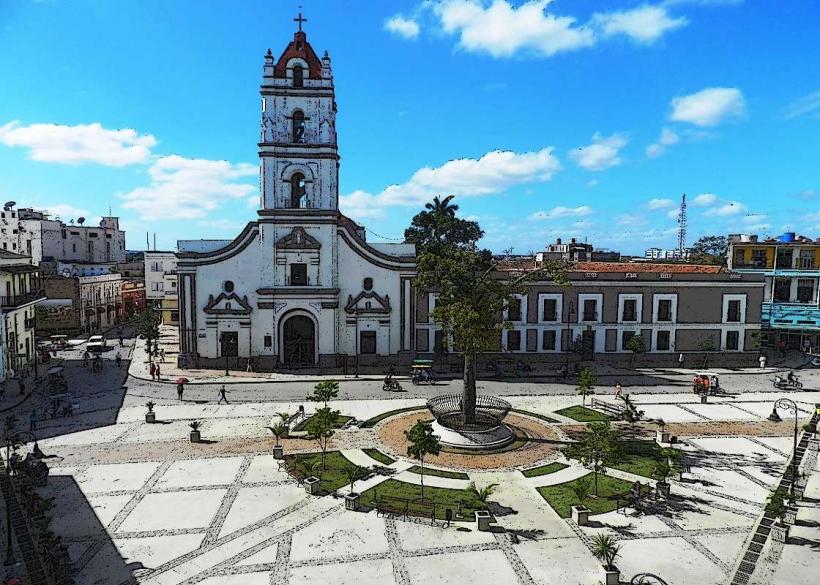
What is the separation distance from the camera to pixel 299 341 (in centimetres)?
4359

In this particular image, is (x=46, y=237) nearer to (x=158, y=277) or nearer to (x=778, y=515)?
(x=158, y=277)

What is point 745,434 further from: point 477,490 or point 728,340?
point 728,340

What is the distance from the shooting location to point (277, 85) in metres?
42.0

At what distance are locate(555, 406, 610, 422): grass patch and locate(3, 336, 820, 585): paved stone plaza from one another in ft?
8.29

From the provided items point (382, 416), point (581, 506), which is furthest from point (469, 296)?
point (581, 506)

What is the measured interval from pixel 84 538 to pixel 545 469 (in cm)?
1657

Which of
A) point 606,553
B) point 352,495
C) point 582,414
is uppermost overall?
point 606,553

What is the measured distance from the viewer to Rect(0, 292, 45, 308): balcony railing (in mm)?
39000

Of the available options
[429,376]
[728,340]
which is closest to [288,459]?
[429,376]

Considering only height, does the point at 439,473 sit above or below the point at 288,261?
below

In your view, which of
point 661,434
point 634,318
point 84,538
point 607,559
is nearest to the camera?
point 607,559

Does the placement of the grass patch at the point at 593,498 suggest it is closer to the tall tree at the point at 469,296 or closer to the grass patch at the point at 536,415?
the tall tree at the point at 469,296

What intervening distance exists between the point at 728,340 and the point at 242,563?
43.0m

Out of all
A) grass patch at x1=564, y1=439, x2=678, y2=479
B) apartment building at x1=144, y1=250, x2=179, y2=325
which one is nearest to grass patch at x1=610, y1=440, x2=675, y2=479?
grass patch at x1=564, y1=439, x2=678, y2=479
